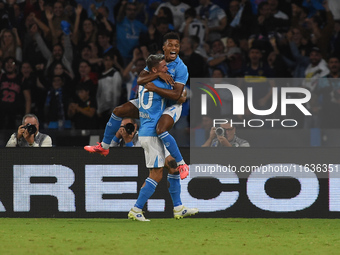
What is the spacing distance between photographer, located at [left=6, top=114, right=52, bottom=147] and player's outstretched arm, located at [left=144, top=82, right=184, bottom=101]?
2091 millimetres

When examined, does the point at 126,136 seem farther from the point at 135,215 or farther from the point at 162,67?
the point at 162,67

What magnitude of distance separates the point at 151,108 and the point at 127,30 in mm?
5243

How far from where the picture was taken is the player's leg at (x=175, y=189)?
7.45 metres

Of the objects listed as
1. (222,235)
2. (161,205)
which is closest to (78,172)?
(161,205)

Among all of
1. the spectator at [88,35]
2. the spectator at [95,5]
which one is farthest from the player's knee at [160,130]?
the spectator at [95,5]

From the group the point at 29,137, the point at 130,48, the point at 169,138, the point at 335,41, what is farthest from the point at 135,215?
the point at 335,41

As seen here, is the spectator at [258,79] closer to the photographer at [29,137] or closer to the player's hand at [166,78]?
the player's hand at [166,78]

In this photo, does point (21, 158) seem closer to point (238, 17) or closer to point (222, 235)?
point (222, 235)

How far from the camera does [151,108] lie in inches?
287

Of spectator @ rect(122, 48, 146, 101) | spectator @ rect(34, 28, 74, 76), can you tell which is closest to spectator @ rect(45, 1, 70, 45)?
spectator @ rect(34, 28, 74, 76)

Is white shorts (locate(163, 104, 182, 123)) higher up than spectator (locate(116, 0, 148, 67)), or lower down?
lower down

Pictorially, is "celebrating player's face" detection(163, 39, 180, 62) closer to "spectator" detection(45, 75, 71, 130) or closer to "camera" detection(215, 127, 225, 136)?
"camera" detection(215, 127, 225, 136)

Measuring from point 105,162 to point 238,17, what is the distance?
533 cm

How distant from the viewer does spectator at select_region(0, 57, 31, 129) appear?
11.3 m
